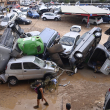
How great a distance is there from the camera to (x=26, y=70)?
22.4 ft

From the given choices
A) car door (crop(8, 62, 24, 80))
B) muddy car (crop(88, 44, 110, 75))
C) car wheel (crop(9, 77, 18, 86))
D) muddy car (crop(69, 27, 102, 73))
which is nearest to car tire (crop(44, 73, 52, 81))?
car door (crop(8, 62, 24, 80))

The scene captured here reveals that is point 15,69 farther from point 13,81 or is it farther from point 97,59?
point 97,59

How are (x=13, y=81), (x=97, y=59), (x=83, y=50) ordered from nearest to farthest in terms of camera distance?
(x=13, y=81) < (x=83, y=50) < (x=97, y=59)

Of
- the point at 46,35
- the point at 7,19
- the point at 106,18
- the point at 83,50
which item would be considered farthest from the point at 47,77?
the point at 106,18

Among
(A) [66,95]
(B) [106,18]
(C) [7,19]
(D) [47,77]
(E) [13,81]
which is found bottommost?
(A) [66,95]

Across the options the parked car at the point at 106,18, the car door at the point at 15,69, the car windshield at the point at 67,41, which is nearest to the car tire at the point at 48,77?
the car door at the point at 15,69

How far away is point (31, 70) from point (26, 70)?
258mm

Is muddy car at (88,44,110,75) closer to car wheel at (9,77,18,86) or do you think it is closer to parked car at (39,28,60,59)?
parked car at (39,28,60,59)

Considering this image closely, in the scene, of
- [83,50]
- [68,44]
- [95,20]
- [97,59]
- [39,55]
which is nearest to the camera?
[83,50]

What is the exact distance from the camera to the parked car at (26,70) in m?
6.77

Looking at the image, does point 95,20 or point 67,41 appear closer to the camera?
point 67,41

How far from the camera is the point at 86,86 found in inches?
277

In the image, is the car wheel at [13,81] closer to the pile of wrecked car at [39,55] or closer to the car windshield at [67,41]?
the pile of wrecked car at [39,55]

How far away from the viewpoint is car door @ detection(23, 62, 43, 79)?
22.4ft
